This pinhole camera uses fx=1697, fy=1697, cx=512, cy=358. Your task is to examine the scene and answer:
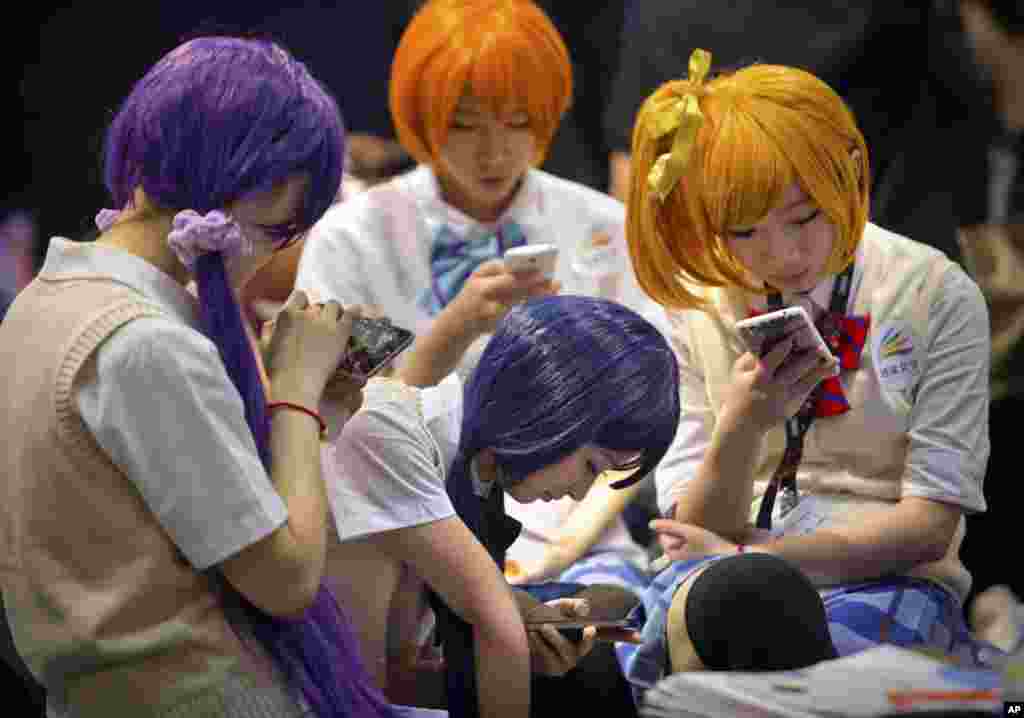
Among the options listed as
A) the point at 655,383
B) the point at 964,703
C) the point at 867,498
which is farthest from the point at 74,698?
the point at 867,498

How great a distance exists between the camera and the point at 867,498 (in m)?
2.88

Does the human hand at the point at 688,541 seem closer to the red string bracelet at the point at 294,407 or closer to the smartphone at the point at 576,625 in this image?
the smartphone at the point at 576,625

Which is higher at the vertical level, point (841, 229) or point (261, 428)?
point (841, 229)

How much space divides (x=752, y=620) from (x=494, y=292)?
99cm

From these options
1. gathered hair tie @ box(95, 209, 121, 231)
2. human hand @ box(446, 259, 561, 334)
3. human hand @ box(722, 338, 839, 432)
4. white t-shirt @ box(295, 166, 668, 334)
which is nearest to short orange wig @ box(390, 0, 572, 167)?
white t-shirt @ box(295, 166, 668, 334)

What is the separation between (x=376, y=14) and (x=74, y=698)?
275 centimetres

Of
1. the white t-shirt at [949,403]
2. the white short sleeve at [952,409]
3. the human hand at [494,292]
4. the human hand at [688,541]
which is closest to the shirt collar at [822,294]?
the white t-shirt at [949,403]

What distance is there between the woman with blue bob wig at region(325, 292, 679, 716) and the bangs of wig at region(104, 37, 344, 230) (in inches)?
15.8

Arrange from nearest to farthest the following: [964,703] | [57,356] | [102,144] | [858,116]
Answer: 1. [964,703]
2. [57,356]
3. [102,144]
4. [858,116]

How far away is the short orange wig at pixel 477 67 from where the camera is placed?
11.4 feet

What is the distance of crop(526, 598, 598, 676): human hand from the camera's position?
2.59m

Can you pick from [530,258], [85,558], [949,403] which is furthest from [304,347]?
[949,403]

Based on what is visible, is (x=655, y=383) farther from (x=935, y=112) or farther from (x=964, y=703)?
(x=935, y=112)

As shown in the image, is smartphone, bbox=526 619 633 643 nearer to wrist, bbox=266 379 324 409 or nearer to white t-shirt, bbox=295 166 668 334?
wrist, bbox=266 379 324 409
